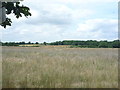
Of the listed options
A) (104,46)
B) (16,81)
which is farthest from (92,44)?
(16,81)

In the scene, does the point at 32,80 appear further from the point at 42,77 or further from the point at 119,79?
the point at 119,79

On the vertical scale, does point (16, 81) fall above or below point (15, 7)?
below

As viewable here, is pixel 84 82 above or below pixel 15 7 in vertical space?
below

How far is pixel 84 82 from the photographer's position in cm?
561

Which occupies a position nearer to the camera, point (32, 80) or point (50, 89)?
point (50, 89)

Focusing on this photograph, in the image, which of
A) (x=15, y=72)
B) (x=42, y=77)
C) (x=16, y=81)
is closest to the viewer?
(x=16, y=81)

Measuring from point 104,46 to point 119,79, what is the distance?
14.4 m

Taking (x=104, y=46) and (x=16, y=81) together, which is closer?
(x=16, y=81)

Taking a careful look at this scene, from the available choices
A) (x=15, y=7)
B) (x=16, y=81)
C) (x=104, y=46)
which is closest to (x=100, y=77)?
(x=16, y=81)

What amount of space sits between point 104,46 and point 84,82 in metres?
15.2

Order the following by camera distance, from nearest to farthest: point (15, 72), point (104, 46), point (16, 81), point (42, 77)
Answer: point (16, 81)
point (42, 77)
point (15, 72)
point (104, 46)

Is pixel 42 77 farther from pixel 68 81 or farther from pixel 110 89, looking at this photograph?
pixel 110 89

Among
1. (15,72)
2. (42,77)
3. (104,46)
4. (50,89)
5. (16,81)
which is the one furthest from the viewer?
(104,46)

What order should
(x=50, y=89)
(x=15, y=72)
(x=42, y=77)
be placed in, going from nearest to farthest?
(x=50, y=89), (x=42, y=77), (x=15, y=72)
